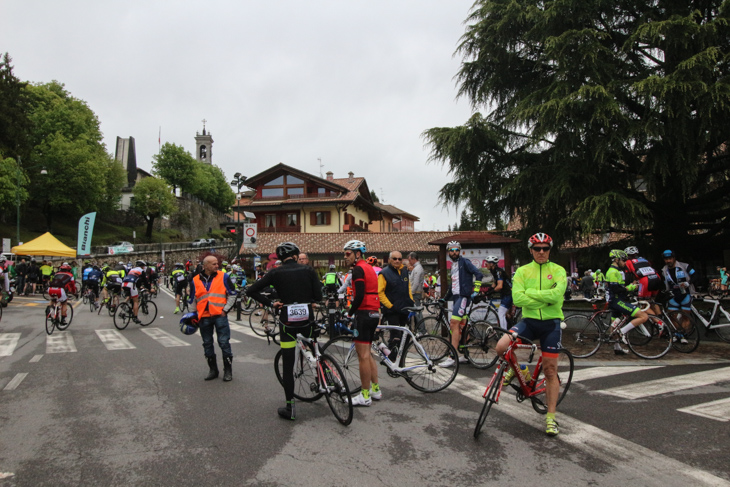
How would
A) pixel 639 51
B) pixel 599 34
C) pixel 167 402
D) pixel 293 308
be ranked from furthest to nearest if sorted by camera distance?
pixel 639 51 < pixel 599 34 < pixel 167 402 < pixel 293 308

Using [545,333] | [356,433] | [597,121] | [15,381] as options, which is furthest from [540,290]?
[597,121]

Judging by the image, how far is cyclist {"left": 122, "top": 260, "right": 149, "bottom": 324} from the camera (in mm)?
12914

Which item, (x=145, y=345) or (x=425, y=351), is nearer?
(x=425, y=351)

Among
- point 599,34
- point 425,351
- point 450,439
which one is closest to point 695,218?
point 599,34

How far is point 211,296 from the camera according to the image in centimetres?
718

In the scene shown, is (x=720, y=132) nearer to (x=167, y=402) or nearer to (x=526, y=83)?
(x=526, y=83)

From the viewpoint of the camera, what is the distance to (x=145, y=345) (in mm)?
10320

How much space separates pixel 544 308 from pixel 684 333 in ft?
19.8

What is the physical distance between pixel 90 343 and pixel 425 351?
817 cm

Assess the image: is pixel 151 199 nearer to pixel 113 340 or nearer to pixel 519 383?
pixel 113 340

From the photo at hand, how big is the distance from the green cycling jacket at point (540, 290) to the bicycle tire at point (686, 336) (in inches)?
219

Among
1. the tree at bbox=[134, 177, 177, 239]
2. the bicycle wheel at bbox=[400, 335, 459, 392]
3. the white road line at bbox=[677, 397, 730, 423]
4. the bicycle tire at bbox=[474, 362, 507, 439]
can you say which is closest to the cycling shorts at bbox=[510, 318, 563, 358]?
the bicycle tire at bbox=[474, 362, 507, 439]

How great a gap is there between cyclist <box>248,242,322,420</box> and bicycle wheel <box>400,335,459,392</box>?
5.07ft

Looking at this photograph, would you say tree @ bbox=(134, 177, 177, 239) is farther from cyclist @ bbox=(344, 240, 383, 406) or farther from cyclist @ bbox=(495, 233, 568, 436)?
cyclist @ bbox=(495, 233, 568, 436)
